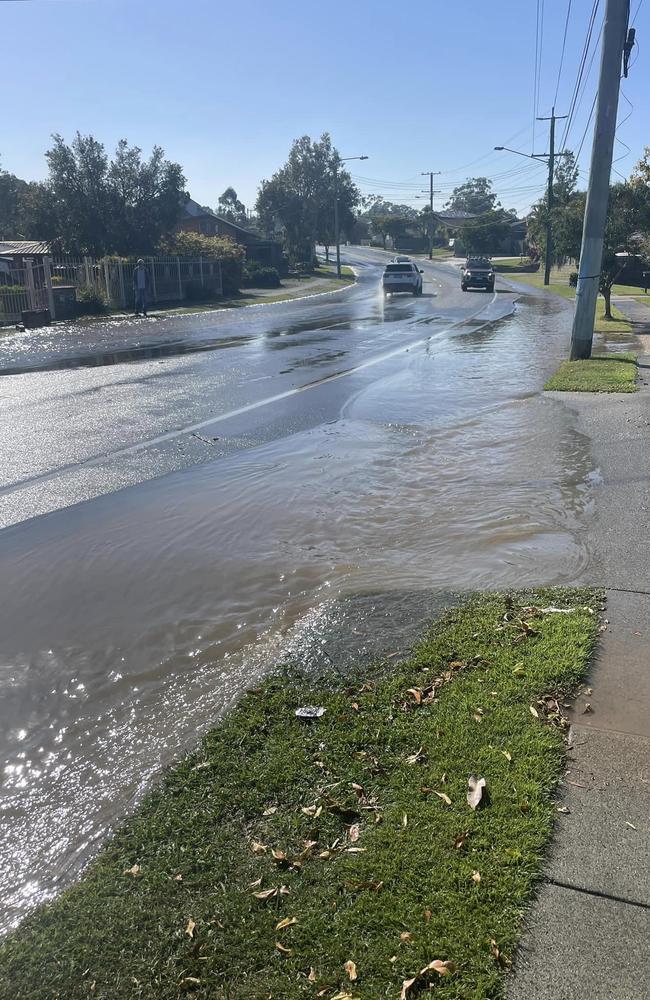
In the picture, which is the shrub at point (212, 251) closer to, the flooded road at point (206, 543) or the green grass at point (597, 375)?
the green grass at point (597, 375)

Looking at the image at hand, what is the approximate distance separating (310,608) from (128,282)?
3242 cm

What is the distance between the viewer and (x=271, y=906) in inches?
110

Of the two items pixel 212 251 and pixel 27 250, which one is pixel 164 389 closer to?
pixel 212 251

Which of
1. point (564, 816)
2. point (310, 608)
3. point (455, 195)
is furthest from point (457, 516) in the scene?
point (455, 195)

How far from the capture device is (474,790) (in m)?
3.31

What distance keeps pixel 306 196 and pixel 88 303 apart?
63134 mm

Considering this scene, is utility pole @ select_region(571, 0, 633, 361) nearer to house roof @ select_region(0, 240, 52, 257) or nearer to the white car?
the white car

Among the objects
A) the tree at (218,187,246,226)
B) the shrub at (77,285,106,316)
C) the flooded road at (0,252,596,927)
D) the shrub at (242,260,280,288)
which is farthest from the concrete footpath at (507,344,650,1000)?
the tree at (218,187,246,226)

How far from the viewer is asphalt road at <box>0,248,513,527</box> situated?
30.3 feet

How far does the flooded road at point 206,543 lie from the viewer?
4.00 metres

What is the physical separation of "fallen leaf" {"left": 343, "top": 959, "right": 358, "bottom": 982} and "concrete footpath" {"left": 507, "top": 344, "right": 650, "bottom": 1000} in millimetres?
Result: 480

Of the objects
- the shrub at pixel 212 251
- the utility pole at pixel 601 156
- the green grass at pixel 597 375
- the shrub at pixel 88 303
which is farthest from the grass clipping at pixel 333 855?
the shrub at pixel 212 251

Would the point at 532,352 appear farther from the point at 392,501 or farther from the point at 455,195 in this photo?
the point at 455,195

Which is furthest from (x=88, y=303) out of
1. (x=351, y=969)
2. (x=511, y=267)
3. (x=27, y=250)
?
(x=511, y=267)
